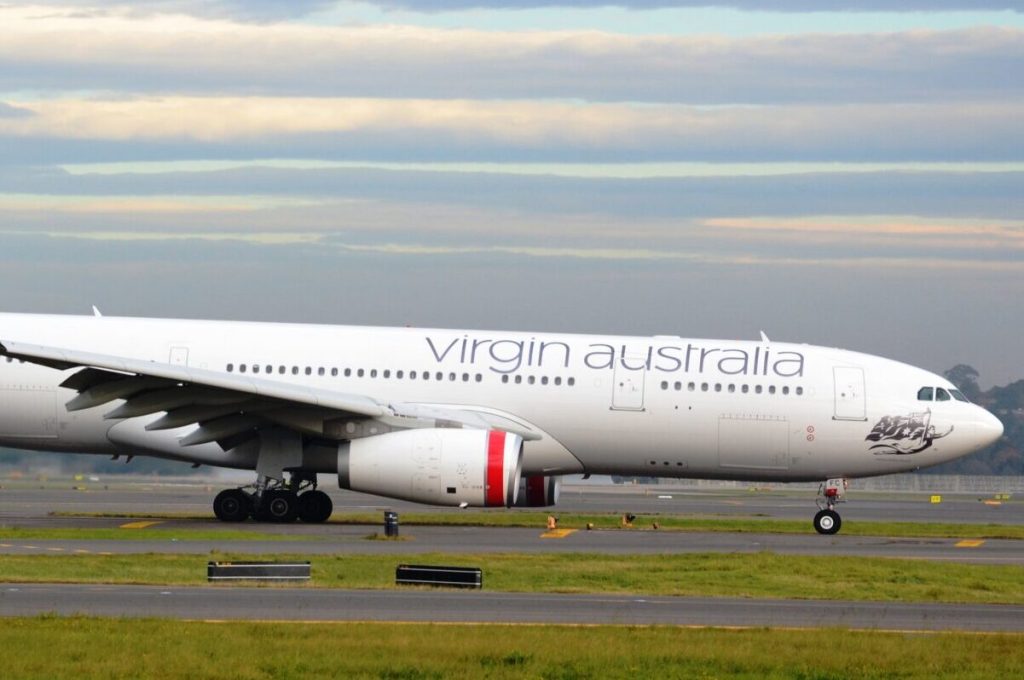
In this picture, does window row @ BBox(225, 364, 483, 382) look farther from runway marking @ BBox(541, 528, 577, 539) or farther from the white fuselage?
runway marking @ BBox(541, 528, 577, 539)

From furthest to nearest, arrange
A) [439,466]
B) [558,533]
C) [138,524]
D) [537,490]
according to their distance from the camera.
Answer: [537,490]
[138,524]
[558,533]
[439,466]

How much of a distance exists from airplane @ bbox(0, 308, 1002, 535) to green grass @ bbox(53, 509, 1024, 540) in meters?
1.58

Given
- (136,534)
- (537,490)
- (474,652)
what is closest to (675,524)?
(537,490)

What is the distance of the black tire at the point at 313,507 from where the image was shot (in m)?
33.5

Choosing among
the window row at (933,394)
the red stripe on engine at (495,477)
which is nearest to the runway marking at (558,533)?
the red stripe on engine at (495,477)

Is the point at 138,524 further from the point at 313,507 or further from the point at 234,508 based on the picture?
the point at 313,507

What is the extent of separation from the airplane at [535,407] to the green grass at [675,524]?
62.2 inches

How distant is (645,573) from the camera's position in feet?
76.9

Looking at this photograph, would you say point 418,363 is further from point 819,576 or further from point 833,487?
point 819,576

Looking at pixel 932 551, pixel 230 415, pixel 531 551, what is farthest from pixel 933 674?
pixel 230 415

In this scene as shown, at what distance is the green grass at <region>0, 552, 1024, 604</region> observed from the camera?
70.3 ft

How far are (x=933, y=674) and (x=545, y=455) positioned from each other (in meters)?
19.2

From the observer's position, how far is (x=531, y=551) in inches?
1070

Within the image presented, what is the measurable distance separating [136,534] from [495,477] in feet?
22.1
